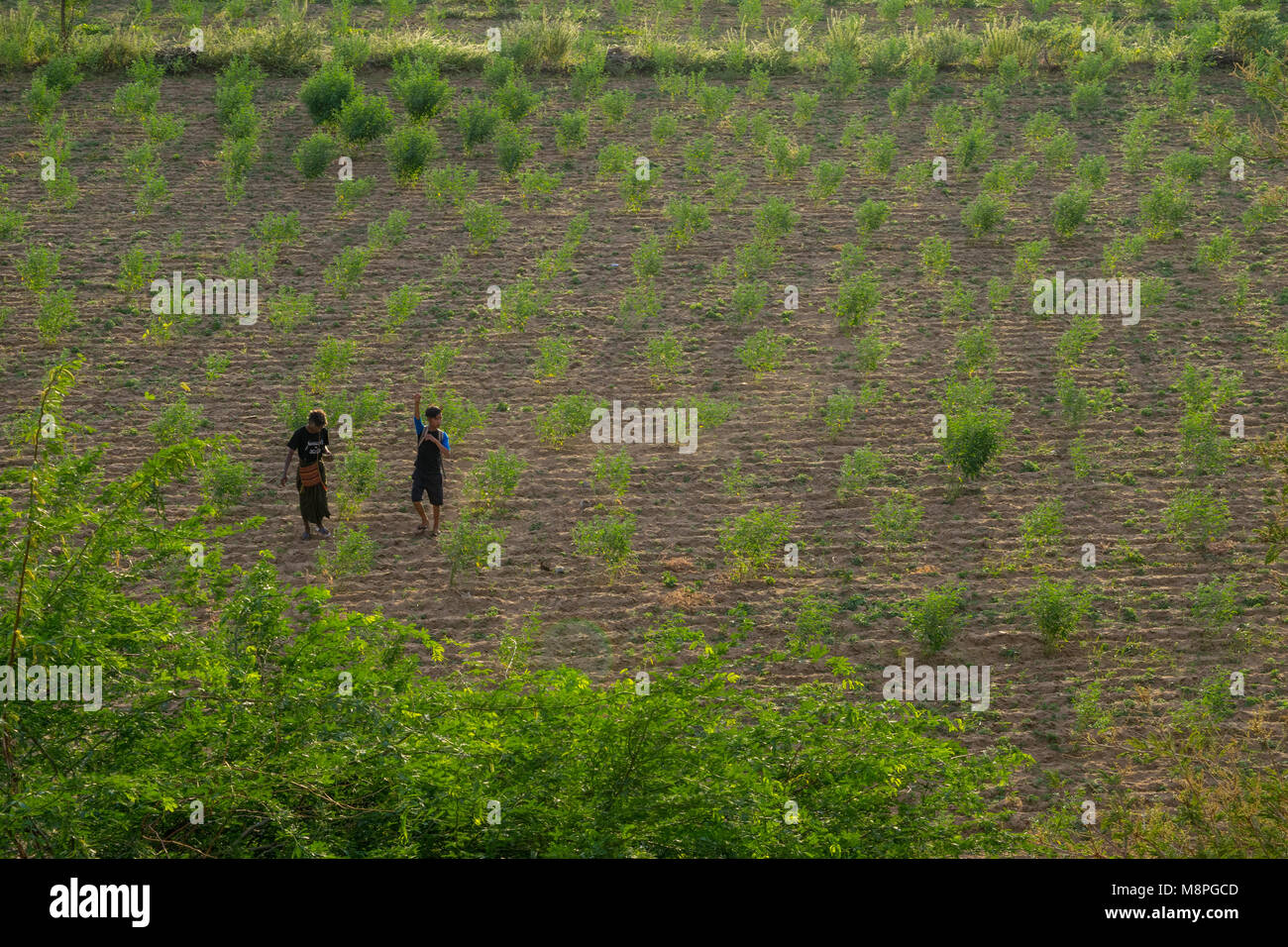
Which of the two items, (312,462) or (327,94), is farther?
(327,94)

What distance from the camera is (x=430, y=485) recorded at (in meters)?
10.9

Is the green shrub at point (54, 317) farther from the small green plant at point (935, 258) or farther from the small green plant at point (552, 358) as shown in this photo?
the small green plant at point (935, 258)

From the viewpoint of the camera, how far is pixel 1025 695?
958cm

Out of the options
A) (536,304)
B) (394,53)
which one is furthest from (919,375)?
(394,53)

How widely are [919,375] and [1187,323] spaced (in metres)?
3.06

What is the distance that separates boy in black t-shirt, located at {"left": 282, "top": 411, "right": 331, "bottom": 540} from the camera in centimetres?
1071

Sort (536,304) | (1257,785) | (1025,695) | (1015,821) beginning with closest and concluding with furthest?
1. (1257,785)
2. (1015,821)
3. (1025,695)
4. (536,304)

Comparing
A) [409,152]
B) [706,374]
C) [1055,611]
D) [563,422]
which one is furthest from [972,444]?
[409,152]

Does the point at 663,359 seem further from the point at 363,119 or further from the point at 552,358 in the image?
the point at 363,119

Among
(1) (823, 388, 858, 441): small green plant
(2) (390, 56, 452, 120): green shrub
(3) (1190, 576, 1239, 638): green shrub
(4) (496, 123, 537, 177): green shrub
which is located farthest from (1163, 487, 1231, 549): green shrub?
A: (2) (390, 56, 452, 120): green shrub

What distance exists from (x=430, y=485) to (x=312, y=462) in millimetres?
924

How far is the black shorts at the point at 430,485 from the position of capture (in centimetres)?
1091

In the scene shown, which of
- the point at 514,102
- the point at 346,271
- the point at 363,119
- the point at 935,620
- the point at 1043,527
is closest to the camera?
the point at 935,620

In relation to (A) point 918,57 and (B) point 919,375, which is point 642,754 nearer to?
(B) point 919,375
